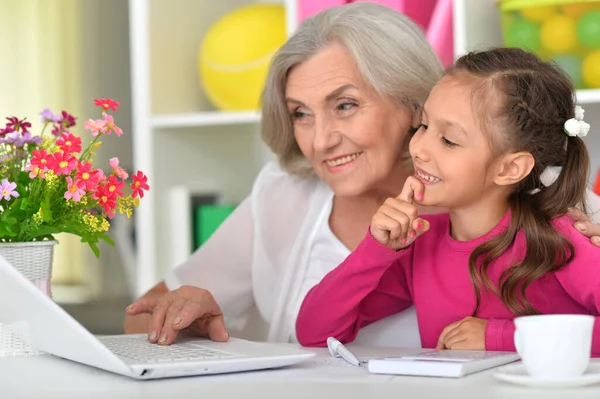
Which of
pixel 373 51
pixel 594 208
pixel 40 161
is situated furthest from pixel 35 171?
pixel 594 208

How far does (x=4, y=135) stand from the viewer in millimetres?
1401

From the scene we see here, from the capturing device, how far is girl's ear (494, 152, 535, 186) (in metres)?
1.40

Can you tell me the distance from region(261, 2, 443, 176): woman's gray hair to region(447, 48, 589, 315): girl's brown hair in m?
0.25

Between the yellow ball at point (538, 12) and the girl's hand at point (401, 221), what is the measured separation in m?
0.81

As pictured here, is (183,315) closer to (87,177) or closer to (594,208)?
(87,177)

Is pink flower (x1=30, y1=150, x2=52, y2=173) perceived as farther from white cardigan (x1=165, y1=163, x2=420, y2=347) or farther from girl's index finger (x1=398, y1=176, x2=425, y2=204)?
white cardigan (x1=165, y1=163, x2=420, y2=347)

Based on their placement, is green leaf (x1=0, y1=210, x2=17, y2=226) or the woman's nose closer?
green leaf (x1=0, y1=210, x2=17, y2=226)

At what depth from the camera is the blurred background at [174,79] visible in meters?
2.17

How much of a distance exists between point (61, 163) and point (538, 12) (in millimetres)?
1177

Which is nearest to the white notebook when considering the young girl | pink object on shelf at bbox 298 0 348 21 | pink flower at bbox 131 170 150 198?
the young girl

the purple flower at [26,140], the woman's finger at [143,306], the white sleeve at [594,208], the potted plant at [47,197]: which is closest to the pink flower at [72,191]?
the potted plant at [47,197]

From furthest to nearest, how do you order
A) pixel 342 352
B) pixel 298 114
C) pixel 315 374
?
pixel 298 114 → pixel 342 352 → pixel 315 374

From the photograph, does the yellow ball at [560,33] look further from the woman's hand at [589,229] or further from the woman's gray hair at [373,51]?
the woman's hand at [589,229]

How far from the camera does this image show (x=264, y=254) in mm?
1906
